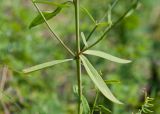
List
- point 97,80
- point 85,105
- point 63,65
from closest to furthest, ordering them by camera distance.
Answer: point 97,80 < point 85,105 < point 63,65

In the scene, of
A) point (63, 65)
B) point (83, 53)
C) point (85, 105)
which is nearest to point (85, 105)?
point (85, 105)

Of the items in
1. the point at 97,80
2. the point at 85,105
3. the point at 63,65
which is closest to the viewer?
the point at 97,80

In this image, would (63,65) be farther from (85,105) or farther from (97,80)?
(97,80)

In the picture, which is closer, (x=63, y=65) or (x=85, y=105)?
(x=85, y=105)

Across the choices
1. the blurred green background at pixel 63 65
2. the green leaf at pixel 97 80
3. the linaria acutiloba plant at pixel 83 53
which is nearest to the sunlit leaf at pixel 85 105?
the linaria acutiloba plant at pixel 83 53

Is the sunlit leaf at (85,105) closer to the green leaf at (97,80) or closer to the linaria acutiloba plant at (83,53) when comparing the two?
the linaria acutiloba plant at (83,53)

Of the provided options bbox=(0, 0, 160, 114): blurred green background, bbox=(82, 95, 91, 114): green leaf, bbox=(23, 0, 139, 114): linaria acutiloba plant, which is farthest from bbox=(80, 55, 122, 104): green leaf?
bbox=(0, 0, 160, 114): blurred green background

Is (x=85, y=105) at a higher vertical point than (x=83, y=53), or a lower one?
lower

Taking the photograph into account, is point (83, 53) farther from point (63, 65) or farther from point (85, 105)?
point (63, 65)
